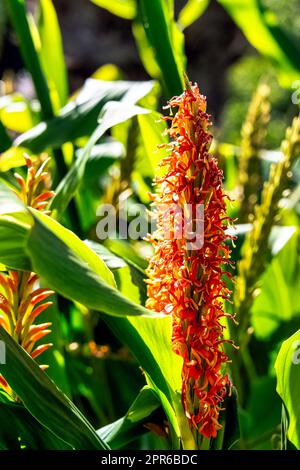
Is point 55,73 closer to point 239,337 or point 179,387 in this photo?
point 239,337

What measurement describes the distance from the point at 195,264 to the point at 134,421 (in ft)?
0.57

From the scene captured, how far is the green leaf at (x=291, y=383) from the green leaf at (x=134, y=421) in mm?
91

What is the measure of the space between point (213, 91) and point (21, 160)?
175 inches

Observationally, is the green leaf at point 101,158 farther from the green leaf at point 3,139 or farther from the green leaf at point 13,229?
the green leaf at point 13,229

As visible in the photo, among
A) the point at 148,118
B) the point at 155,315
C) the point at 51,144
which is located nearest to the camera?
the point at 155,315

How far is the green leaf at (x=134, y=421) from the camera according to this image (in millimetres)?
575

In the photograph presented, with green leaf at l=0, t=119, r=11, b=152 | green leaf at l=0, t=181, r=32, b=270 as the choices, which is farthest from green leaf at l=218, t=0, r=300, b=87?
green leaf at l=0, t=181, r=32, b=270

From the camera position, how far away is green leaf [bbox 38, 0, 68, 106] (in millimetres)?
1048

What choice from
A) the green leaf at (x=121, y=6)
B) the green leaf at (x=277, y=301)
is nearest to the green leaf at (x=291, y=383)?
the green leaf at (x=277, y=301)

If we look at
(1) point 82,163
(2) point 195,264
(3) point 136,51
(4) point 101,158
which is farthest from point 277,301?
(3) point 136,51

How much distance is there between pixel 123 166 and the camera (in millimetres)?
857

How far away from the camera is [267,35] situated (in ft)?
3.59

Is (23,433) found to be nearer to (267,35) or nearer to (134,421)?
(134,421)
